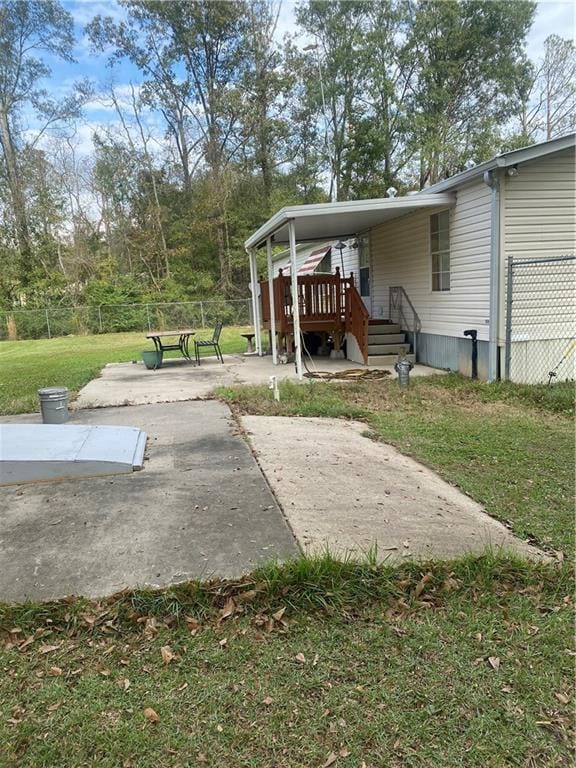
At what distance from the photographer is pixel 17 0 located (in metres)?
26.2

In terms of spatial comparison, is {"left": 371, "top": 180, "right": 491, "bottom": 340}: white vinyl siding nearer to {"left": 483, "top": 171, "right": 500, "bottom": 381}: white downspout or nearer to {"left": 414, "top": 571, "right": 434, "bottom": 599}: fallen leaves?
{"left": 483, "top": 171, "right": 500, "bottom": 381}: white downspout

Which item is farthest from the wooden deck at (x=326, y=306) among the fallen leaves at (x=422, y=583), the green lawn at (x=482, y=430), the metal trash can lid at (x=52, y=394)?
the fallen leaves at (x=422, y=583)

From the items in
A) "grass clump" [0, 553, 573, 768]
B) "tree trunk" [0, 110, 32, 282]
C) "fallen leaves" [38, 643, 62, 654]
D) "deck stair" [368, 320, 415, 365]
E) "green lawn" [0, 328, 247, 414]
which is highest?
"tree trunk" [0, 110, 32, 282]

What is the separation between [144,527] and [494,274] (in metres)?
5.95

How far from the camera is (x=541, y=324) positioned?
7.43 metres

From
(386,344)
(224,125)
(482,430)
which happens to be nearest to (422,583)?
(482,430)

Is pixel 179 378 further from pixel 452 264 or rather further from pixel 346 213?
pixel 452 264

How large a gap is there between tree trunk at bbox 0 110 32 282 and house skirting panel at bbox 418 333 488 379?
74.9 ft

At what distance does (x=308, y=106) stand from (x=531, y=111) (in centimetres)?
1059

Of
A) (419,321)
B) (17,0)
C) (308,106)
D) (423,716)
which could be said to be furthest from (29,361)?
(17,0)

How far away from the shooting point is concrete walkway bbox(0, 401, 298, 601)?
8.95 ft

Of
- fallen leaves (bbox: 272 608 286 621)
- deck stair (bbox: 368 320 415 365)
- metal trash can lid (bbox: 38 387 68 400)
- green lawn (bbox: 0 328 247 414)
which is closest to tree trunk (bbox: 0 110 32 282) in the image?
green lawn (bbox: 0 328 247 414)

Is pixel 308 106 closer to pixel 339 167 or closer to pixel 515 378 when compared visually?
pixel 339 167

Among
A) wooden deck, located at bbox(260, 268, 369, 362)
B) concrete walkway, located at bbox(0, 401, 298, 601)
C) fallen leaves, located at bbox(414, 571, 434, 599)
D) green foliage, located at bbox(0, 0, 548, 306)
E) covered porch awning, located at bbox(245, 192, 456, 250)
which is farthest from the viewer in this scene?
green foliage, located at bbox(0, 0, 548, 306)
